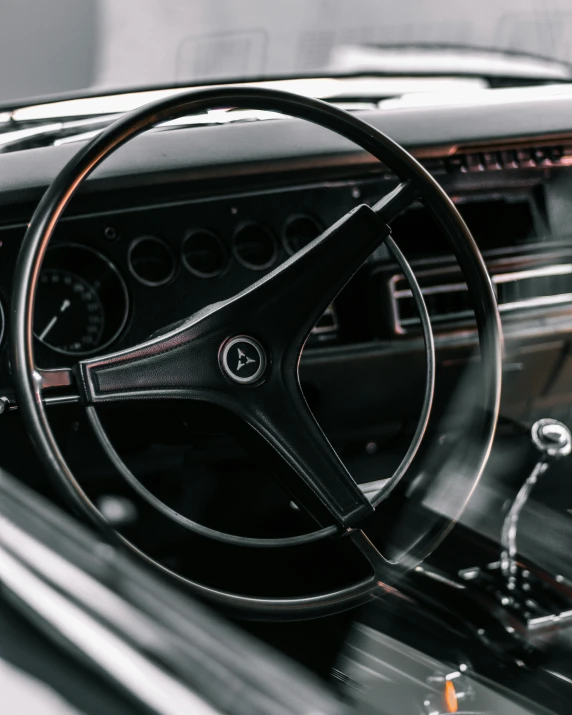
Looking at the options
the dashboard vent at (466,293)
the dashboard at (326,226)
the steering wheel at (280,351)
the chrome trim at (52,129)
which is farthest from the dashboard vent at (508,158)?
the chrome trim at (52,129)

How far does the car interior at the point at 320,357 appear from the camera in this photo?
49.2 inches

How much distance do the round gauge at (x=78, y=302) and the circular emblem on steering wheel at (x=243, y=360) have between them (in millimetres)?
417

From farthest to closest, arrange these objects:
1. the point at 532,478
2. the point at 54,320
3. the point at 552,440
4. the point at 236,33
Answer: the point at 236,33
the point at 532,478
the point at 552,440
the point at 54,320

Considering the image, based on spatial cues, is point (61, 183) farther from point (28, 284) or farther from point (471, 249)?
point (471, 249)

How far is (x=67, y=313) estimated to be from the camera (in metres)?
1.62

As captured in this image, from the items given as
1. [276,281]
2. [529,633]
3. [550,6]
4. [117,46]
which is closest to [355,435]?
[529,633]

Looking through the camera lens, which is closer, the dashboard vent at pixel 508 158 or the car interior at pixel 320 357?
the car interior at pixel 320 357

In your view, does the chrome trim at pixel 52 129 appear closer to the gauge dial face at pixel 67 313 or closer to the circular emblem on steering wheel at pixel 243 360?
the gauge dial face at pixel 67 313

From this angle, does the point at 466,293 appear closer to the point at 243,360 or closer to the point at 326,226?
the point at 326,226

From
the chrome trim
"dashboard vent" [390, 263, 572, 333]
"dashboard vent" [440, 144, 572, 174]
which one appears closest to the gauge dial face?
the chrome trim

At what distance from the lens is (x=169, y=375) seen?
1.23m

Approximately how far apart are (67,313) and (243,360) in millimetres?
472

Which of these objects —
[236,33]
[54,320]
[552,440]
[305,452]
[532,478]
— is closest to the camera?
[305,452]

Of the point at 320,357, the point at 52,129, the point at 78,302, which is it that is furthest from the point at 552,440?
the point at 52,129
